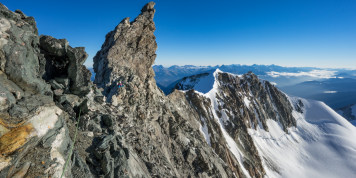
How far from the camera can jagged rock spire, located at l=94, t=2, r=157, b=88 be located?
2769 cm

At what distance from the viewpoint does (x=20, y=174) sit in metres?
6.57

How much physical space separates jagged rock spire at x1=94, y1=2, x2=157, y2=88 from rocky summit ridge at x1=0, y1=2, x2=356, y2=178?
190 millimetres

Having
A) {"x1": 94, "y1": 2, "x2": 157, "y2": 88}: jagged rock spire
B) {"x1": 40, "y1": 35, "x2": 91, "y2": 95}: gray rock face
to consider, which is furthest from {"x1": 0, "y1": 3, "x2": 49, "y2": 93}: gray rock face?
{"x1": 94, "y1": 2, "x2": 157, "y2": 88}: jagged rock spire

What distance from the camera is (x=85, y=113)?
12.9 metres

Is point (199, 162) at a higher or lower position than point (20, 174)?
lower

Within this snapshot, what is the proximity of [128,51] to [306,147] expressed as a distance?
118 m

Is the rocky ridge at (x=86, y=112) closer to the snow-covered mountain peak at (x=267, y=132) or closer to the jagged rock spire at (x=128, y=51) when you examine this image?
the jagged rock spire at (x=128, y=51)

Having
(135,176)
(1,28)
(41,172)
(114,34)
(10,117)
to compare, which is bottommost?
(135,176)

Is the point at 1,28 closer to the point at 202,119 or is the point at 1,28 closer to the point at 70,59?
the point at 70,59

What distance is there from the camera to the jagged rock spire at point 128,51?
2769cm

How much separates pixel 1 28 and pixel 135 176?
41.2 ft

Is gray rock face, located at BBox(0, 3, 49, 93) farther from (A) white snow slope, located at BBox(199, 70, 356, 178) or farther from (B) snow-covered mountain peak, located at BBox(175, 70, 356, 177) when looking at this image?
(A) white snow slope, located at BBox(199, 70, 356, 178)

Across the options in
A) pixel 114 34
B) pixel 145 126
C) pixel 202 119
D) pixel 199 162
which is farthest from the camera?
pixel 202 119

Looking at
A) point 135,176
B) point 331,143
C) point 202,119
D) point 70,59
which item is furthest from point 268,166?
point 70,59
